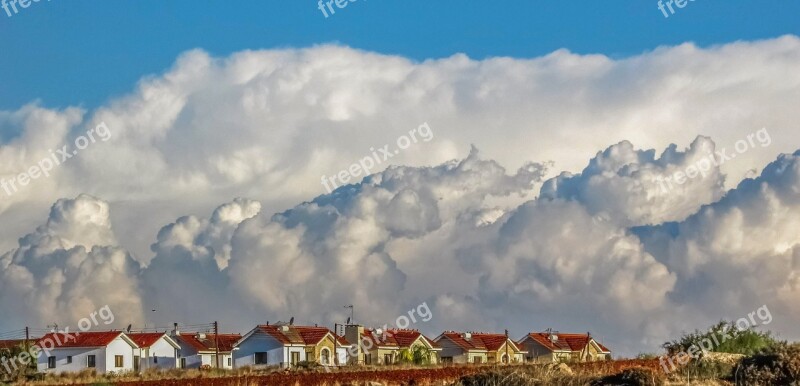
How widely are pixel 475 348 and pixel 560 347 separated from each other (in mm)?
10616

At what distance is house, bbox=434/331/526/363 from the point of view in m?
101

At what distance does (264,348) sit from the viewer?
281 ft

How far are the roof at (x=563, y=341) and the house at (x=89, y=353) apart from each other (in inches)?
1524

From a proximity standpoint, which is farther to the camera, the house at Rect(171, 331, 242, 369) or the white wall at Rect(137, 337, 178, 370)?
the house at Rect(171, 331, 242, 369)

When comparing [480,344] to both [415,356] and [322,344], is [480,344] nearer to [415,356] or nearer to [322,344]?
[415,356]

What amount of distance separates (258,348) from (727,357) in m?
43.2

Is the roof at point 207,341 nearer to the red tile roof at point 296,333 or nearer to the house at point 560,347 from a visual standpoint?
the red tile roof at point 296,333

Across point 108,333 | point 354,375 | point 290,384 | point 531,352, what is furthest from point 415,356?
point 290,384

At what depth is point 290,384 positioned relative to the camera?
42.9 m

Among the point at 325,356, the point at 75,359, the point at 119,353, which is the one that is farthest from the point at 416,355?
the point at 75,359

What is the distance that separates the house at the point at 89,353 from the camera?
82875 millimetres

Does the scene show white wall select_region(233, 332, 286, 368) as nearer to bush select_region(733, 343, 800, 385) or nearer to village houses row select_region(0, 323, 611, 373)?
village houses row select_region(0, 323, 611, 373)

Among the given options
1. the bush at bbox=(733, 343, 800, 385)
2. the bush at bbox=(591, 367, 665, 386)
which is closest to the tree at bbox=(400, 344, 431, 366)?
the bush at bbox=(733, 343, 800, 385)

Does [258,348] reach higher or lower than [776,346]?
higher
